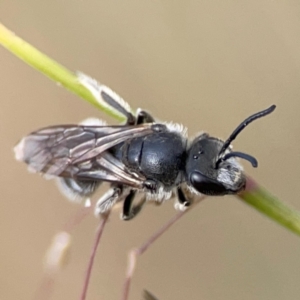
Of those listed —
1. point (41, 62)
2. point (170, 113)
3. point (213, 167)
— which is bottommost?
point (170, 113)

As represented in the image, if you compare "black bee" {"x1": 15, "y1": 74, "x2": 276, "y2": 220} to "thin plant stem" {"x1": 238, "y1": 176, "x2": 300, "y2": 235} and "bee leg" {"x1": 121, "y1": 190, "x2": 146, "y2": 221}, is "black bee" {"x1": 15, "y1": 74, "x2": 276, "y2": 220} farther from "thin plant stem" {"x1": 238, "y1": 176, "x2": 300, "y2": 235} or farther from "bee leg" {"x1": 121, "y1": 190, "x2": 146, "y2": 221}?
"thin plant stem" {"x1": 238, "y1": 176, "x2": 300, "y2": 235}

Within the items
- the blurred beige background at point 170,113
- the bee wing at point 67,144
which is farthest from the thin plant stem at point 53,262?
the blurred beige background at point 170,113

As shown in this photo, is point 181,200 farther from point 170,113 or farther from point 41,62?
point 170,113

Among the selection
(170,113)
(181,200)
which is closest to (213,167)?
(181,200)

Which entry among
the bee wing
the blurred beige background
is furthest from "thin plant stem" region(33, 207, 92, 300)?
the blurred beige background

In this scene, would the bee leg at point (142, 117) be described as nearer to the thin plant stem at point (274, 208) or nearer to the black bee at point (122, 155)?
the black bee at point (122, 155)
